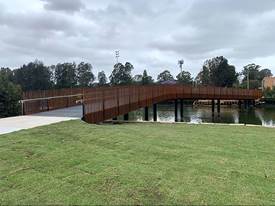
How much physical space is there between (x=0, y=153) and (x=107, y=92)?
531 inches

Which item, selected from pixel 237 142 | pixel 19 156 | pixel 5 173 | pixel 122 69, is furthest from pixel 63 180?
pixel 122 69

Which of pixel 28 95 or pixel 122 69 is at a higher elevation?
pixel 122 69

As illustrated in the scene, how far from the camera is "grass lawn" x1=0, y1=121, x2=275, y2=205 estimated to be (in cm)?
563

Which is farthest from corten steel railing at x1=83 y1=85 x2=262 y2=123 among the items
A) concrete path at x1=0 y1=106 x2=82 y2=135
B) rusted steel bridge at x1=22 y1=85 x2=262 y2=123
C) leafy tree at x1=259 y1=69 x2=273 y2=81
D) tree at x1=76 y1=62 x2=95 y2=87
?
leafy tree at x1=259 y1=69 x2=273 y2=81

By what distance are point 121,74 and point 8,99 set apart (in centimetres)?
7205

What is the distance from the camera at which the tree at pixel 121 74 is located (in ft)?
315

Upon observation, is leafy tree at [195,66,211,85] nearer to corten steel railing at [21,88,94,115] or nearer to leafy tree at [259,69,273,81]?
leafy tree at [259,69,273,81]

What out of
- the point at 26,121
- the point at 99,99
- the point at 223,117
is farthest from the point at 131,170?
the point at 223,117

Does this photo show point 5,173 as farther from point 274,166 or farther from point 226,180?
point 274,166

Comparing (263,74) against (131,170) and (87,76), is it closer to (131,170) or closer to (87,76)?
(87,76)

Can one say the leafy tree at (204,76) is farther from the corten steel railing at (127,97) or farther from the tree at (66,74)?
the corten steel railing at (127,97)

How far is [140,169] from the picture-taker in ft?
22.9

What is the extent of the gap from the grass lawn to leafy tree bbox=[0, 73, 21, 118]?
55.5ft

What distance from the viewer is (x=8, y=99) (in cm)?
2836
